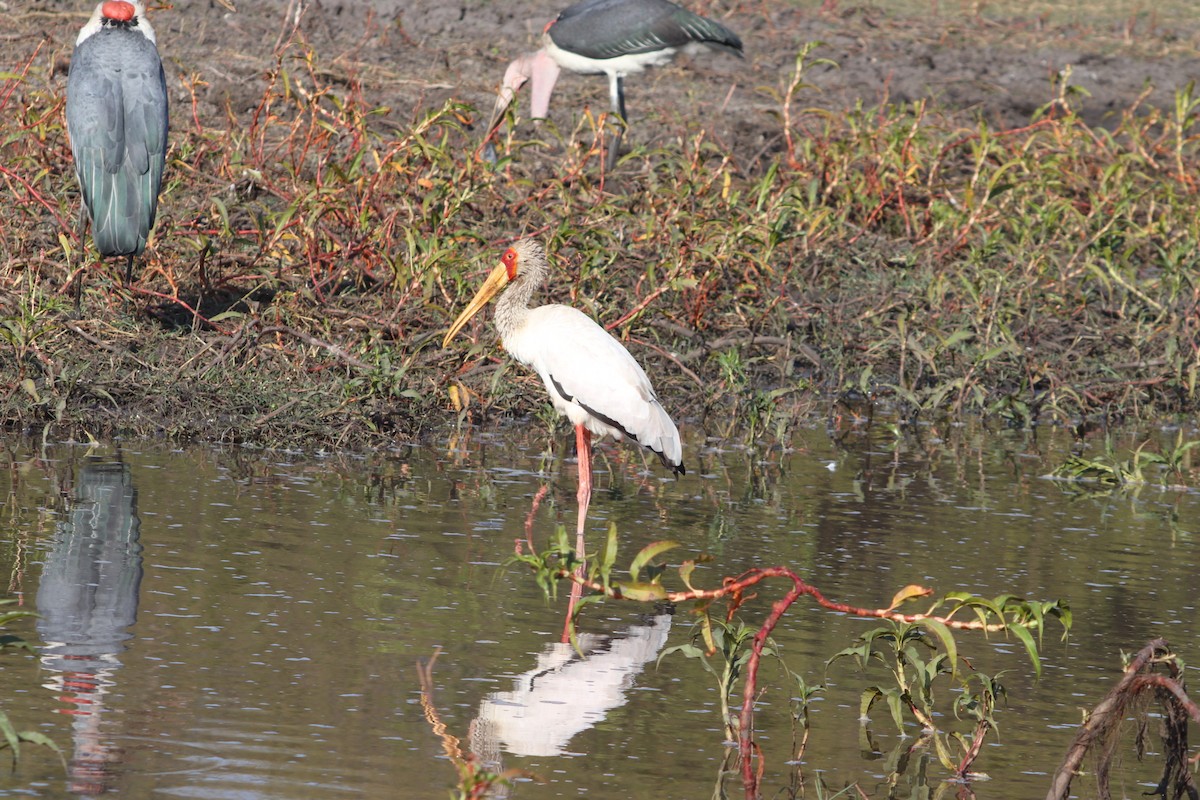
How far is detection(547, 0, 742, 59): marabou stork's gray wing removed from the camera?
43.8 feet

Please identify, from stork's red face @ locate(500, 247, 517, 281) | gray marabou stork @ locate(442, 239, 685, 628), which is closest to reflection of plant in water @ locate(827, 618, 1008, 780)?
gray marabou stork @ locate(442, 239, 685, 628)

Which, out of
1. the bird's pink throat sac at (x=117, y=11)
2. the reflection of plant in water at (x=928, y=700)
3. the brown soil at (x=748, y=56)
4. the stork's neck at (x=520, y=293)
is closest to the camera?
the reflection of plant in water at (x=928, y=700)

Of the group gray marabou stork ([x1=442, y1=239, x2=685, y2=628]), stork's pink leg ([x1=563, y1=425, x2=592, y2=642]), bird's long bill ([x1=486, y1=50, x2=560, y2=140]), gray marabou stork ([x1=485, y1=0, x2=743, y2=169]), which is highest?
gray marabou stork ([x1=485, y1=0, x2=743, y2=169])

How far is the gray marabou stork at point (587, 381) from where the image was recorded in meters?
7.31

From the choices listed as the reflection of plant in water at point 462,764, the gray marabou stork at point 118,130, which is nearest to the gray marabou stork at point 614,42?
the gray marabou stork at point 118,130

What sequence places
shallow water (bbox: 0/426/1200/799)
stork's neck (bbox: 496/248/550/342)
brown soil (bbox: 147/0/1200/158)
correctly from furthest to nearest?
brown soil (bbox: 147/0/1200/158)
stork's neck (bbox: 496/248/550/342)
shallow water (bbox: 0/426/1200/799)

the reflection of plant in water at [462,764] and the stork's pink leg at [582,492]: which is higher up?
the stork's pink leg at [582,492]

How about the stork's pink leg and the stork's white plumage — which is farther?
the stork's white plumage

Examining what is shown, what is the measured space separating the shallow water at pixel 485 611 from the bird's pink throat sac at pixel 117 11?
7.67 feet

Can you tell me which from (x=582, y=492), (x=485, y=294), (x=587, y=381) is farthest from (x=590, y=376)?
(x=485, y=294)

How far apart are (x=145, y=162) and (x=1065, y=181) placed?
6.81 metres

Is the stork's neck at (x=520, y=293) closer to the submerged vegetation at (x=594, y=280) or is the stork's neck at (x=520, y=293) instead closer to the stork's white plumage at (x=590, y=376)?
the stork's white plumage at (x=590, y=376)

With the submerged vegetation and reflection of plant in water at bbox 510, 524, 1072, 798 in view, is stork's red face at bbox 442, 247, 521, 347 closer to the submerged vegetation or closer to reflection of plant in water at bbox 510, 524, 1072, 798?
the submerged vegetation

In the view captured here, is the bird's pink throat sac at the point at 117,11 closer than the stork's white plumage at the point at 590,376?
No
